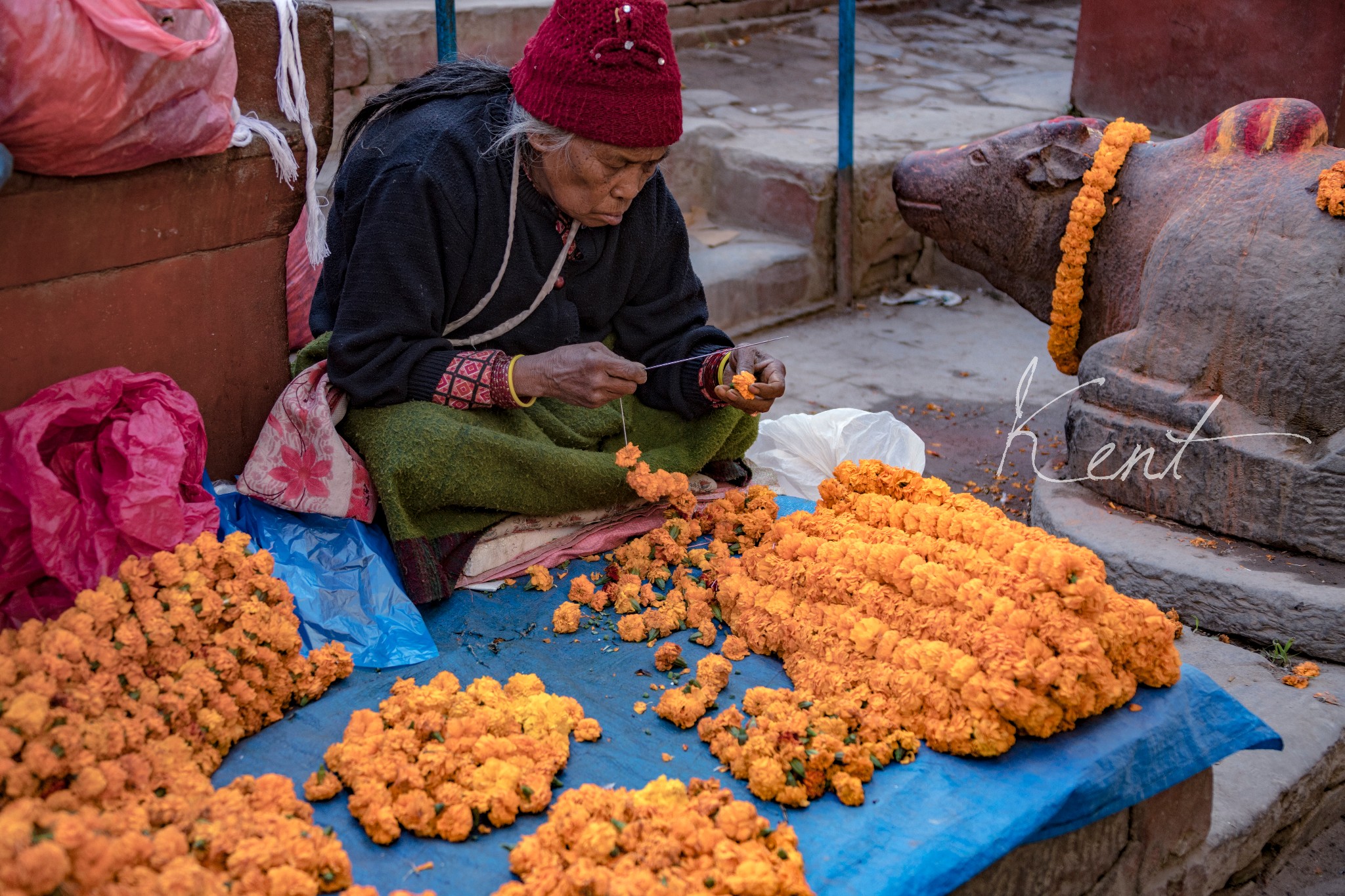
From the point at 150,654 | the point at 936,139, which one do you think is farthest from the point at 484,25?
the point at 150,654

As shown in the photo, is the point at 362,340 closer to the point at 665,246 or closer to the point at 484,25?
the point at 665,246

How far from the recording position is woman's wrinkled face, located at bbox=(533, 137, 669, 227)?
2459 mm

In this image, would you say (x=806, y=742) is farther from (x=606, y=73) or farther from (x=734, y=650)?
(x=606, y=73)

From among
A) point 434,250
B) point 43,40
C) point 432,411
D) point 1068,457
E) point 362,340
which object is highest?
point 43,40

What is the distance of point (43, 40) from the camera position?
74.5 inches

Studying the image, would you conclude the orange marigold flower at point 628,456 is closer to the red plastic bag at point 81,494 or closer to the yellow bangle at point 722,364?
the yellow bangle at point 722,364

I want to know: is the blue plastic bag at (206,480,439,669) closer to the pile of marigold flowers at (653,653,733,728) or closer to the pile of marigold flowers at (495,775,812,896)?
the pile of marigold flowers at (653,653,733,728)

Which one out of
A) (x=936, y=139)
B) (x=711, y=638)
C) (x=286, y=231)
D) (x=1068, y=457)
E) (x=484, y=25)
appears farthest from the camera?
(x=936, y=139)

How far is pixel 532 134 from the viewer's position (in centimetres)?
248

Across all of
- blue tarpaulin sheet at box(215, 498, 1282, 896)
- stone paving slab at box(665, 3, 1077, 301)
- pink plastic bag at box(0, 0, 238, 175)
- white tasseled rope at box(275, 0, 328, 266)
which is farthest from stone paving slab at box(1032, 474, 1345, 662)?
stone paving slab at box(665, 3, 1077, 301)

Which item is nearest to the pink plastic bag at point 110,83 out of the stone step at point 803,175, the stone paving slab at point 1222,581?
the stone paving slab at point 1222,581

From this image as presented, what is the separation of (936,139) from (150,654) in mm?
5171

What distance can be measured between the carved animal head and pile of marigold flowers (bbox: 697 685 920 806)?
2.15 metres

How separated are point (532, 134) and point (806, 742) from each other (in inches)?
55.7
